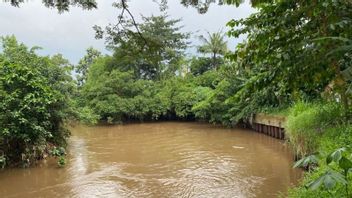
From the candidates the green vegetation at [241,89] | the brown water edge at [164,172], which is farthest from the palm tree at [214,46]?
the brown water edge at [164,172]

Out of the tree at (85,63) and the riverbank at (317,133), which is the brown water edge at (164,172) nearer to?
the riverbank at (317,133)

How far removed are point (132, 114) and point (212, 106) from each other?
5213mm

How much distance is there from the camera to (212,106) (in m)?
16.5

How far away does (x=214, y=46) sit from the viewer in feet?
72.3

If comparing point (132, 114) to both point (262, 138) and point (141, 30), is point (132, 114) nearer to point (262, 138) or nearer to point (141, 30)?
point (262, 138)

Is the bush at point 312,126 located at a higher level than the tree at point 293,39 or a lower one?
lower

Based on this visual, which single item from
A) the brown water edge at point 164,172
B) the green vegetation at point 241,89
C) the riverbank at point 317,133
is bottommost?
the brown water edge at point 164,172

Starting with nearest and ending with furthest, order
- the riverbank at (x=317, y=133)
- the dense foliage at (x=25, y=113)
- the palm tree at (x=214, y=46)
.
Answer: the riverbank at (x=317, y=133)
the dense foliage at (x=25, y=113)
the palm tree at (x=214, y=46)

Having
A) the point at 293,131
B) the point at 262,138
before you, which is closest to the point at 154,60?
the point at 293,131

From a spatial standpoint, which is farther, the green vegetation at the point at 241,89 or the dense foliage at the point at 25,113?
the dense foliage at the point at 25,113

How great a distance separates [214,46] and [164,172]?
50.8 ft

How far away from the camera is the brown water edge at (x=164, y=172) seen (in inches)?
245

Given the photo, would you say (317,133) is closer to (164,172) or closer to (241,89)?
(241,89)

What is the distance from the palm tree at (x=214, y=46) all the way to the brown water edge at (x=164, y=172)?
1102cm
